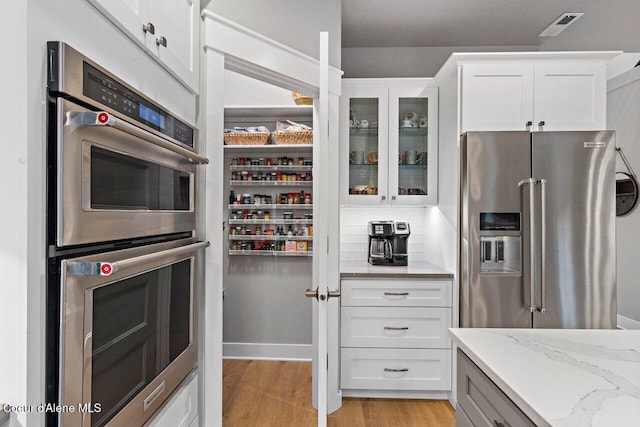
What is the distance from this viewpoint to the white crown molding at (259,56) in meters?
1.73

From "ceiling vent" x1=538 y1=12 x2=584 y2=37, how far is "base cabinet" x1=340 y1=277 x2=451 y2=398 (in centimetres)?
224

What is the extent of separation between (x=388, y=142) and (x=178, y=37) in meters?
1.93

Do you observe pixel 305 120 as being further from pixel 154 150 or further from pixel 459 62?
pixel 154 150

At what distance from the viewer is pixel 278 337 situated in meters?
3.48

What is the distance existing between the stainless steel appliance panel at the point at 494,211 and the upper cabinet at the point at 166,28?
170 cm

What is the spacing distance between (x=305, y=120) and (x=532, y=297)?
7.45 feet

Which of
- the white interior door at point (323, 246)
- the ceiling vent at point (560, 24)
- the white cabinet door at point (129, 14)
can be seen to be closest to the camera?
the white cabinet door at point (129, 14)

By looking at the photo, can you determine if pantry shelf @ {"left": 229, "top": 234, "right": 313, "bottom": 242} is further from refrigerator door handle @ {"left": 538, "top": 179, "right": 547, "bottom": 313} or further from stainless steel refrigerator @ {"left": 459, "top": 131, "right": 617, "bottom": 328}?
refrigerator door handle @ {"left": 538, "top": 179, "right": 547, "bottom": 313}

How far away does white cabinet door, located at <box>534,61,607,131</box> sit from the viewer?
2547mm

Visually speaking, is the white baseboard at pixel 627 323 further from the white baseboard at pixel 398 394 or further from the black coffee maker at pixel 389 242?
the black coffee maker at pixel 389 242

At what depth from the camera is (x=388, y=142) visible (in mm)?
3029

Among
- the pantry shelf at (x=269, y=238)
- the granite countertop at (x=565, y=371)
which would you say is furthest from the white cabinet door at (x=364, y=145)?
the granite countertop at (x=565, y=371)

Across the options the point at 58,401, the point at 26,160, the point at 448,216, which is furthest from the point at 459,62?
the point at 58,401

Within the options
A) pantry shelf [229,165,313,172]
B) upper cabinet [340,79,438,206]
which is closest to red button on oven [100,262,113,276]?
upper cabinet [340,79,438,206]
